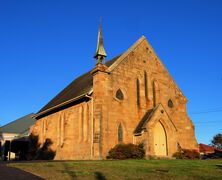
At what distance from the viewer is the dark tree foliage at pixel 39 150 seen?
32456 mm

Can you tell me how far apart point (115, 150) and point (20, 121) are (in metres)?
33.8

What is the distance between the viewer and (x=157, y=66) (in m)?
32.0

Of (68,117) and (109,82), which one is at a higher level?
(109,82)

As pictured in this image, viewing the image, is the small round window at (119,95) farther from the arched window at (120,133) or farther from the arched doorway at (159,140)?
the arched doorway at (159,140)

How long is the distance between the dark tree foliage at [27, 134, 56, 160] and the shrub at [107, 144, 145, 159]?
1020cm

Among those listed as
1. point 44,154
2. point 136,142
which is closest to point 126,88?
point 136,142

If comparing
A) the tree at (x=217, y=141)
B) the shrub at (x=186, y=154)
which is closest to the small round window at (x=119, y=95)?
the shrub at (x=186, y=154)

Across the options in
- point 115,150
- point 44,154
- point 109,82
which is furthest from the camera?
point 44,154

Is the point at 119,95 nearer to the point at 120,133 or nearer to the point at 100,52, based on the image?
the point at 120,133

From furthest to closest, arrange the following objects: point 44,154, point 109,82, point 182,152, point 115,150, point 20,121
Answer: point 20,121
point 44,154
point 182,152
point 109,82
point 115,150

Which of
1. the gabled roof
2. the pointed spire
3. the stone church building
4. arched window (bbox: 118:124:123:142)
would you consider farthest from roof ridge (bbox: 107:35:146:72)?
the gabled roof

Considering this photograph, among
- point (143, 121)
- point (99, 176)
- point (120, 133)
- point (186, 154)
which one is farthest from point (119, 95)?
point (99, 176)

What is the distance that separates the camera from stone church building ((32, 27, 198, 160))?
2494 centimetres

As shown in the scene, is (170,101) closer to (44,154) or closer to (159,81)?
(159,81)
